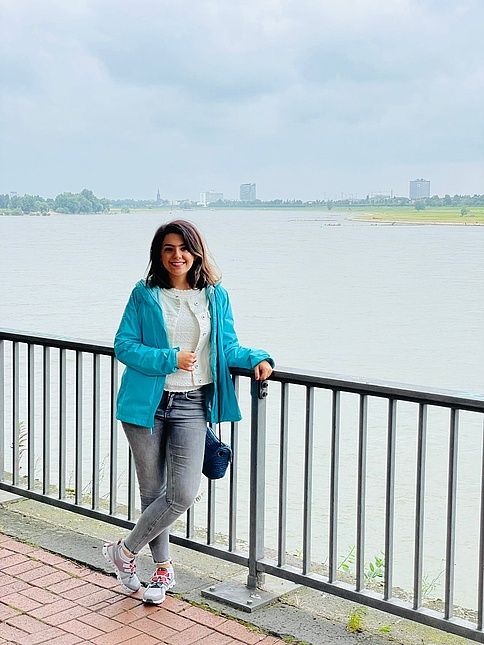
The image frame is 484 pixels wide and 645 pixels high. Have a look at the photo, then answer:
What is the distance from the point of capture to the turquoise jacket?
133 inches

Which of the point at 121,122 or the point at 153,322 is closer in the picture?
the point at 153,322

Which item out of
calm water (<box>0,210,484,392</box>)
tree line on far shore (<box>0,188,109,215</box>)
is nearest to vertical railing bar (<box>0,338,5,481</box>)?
calm water (<box>0,210,484,392</box>)

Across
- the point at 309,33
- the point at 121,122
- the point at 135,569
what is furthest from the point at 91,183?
the point at 135,569

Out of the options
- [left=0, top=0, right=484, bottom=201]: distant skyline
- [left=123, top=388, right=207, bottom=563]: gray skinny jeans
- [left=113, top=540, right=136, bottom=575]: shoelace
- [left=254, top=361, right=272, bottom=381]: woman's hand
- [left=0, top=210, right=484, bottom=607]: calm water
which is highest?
[left=0, top=0, right=484, bottom=201]: distant skyline

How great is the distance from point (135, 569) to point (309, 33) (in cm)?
6873

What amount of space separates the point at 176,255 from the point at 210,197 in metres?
10.2

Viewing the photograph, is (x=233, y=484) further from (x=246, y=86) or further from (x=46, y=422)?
(x=246, y=86)

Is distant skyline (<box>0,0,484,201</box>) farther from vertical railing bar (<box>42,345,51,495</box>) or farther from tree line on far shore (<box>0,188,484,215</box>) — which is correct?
vertical railing bar (<box>42,345,51,495</box>)

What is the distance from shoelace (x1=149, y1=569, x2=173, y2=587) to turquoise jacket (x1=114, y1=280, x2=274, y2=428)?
66cm

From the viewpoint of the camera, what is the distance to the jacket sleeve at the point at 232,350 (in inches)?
138

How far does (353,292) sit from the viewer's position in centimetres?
3669

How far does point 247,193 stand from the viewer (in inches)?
617

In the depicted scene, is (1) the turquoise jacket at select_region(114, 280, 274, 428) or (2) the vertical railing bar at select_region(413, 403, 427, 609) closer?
(2) the vertical railing bar at select_region(413, 403, 427, 609)

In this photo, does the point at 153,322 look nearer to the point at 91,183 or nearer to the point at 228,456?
the point at 228,456
